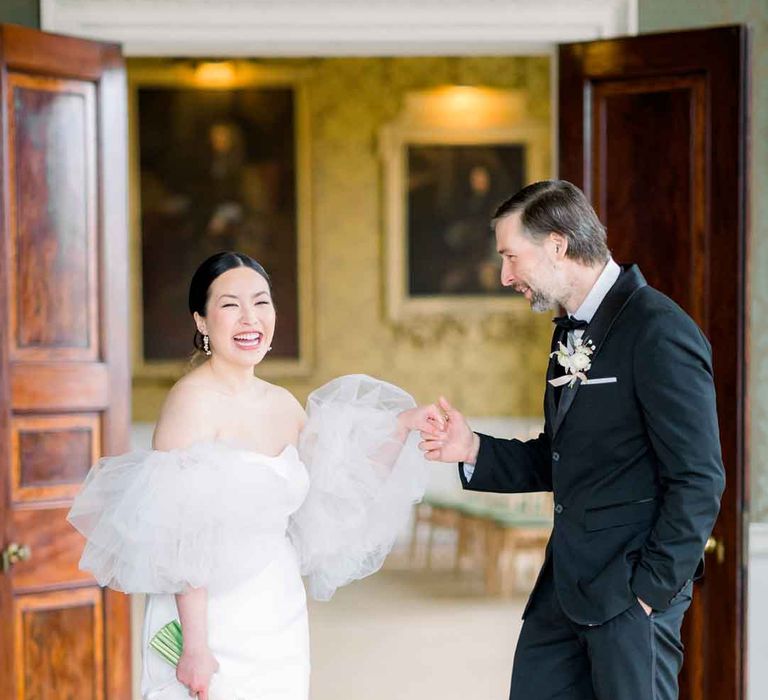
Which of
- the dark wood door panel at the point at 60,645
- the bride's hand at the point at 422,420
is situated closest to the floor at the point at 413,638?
the dark wood door panel at the point at 60,645

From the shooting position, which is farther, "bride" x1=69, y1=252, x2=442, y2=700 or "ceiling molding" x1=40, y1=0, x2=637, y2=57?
"ceiling molding" x1=40, y1=0, x2=637, y2=57

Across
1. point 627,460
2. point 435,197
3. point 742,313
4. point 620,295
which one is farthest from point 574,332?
point 435,197

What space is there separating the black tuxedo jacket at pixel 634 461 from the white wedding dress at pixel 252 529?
566mm

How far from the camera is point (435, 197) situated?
1032 cm

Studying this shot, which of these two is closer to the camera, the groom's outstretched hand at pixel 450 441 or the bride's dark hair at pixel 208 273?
the bride's dark hair at pixel 208 273

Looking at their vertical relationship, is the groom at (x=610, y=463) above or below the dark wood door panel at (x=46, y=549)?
above

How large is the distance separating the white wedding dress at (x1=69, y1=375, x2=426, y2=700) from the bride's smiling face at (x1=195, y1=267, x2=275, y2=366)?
10.4 inches

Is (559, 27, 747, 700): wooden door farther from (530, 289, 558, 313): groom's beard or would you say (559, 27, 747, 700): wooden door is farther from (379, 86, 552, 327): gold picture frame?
(379, 86, 552, 327): gold picture frame

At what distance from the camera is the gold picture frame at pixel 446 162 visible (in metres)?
10.3

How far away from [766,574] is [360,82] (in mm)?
6858

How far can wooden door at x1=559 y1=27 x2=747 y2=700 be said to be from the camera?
4.27m

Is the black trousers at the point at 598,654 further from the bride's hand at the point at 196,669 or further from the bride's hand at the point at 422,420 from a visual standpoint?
Result: the bride's hand at the point at 196,669

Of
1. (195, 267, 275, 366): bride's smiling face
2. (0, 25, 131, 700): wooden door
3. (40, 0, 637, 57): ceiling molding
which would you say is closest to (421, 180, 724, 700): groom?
(195, 267, 275, 366): bride's smiling face

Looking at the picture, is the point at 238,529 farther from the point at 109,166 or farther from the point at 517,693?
the point at 109,166
